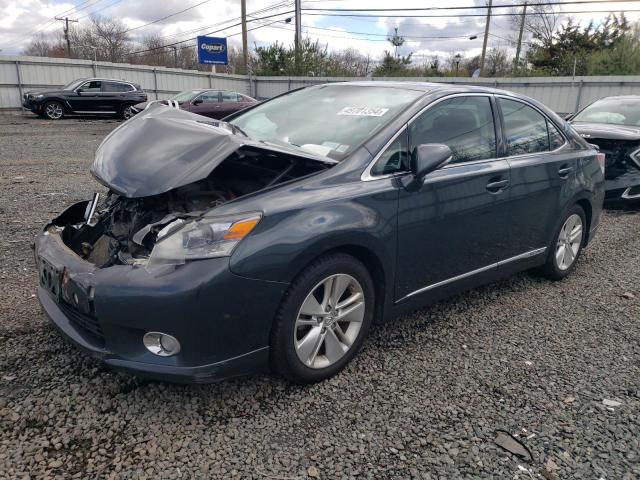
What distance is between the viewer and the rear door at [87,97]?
735 inches

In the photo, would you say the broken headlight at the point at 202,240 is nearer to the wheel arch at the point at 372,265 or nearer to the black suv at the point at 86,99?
the wheel arch at the point at 372,265

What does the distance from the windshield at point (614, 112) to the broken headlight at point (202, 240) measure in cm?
745

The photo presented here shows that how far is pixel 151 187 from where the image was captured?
2.59m

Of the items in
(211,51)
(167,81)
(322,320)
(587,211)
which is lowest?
(322,320)

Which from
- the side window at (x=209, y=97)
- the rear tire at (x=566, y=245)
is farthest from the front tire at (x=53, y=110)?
the rear tire at (x=566, y=245)

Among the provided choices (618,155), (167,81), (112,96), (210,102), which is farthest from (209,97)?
(618,155)

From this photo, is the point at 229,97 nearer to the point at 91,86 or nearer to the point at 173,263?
the point at 91,86

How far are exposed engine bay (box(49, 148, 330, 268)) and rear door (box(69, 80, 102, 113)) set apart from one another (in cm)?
1781

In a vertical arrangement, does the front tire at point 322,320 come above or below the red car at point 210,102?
below

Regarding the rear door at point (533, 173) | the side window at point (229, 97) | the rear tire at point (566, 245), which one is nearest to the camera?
the rear door at point (533, 173)

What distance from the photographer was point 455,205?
10.5 ft

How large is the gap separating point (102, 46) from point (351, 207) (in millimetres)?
62827

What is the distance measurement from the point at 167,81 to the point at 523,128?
25.5m

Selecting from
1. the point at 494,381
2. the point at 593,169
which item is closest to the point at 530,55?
the point at 593,169
